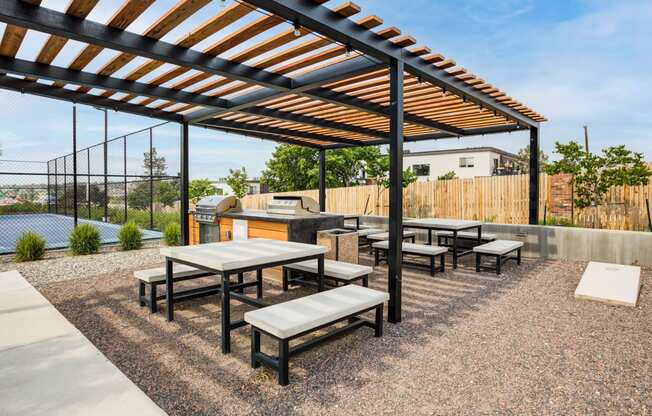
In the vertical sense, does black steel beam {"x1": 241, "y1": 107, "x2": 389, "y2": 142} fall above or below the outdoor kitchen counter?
above

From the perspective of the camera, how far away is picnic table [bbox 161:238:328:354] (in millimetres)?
2865

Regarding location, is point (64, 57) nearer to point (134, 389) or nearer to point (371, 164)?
point (134, 389)

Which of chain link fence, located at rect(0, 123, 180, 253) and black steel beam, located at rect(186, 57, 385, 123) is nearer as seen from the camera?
black steel beam, located at rect(186, 57, 385, 123)

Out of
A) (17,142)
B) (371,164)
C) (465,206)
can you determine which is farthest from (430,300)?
(371,164)

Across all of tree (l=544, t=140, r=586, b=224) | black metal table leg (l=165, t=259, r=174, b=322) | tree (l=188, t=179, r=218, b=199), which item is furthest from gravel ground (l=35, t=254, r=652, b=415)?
tree (l=188, t=179, r=218, b=199)

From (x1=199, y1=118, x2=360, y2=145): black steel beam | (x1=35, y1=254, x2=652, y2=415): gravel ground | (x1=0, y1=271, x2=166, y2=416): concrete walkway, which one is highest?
(x1=199, y1=118, x2=360, y2=145): black steel beam

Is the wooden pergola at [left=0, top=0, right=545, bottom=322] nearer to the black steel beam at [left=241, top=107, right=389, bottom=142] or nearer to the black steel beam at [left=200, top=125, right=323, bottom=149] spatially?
the black steel beam at [left=241, top=107, right=389, bottom=142]

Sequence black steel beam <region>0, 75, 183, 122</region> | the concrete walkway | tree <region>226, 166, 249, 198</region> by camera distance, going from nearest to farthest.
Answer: the concrete walkway → black steel beam <region>0, 75, 183, 122</region> → tree <region>226, 166, 249, 198</region>

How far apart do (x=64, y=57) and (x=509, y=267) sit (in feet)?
22.7

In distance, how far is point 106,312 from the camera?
383 cm

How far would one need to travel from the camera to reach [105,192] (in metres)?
11.8

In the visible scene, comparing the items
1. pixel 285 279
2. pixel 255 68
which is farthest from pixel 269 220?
pixel 255 68

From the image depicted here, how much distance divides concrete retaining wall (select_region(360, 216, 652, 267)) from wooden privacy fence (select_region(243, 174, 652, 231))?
1.68 metres

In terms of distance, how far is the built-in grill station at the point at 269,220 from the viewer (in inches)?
199
